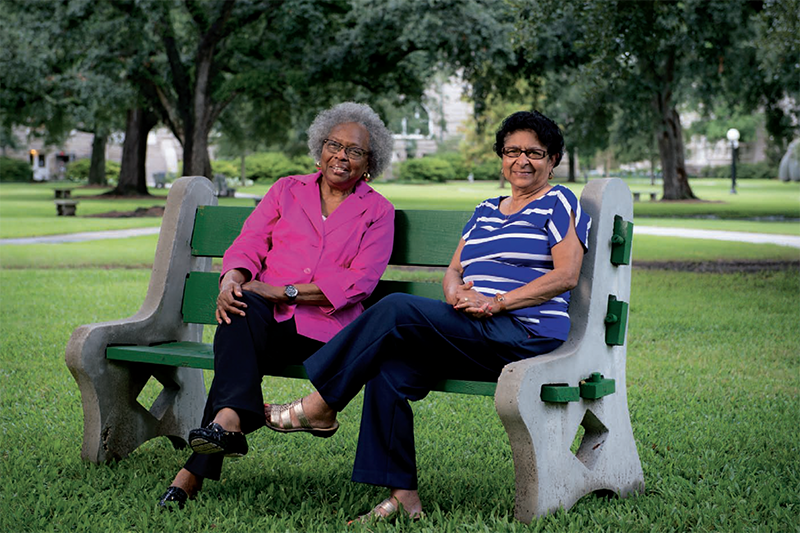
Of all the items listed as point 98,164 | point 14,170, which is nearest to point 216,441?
point 98,164

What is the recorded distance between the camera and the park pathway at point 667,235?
58.3ft

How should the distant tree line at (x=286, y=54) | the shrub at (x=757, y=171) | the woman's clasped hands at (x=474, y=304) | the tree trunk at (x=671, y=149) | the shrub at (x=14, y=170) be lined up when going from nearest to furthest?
the woman's clasped hands at (x=474, y=304) < the distant tree line at (x=286, y=54) < the tree trunk at (x=671, y=149) < the shrub at (x=14, y=170) < the shrub at (x=757, y=171)

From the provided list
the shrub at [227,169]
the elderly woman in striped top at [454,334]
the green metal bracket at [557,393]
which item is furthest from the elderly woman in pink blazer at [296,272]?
the shrub at [227,169]

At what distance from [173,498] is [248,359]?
59 centimetres

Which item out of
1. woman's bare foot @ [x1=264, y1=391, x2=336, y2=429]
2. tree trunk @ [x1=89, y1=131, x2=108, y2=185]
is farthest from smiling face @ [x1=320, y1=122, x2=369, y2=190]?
tree trunk @ [x1=89, y1=131, x2=108, y2=185]

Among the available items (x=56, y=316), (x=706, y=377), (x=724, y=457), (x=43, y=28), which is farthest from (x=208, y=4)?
(x=724, y=457)

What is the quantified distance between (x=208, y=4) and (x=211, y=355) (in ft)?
72.1

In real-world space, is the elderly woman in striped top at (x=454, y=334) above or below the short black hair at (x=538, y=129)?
below

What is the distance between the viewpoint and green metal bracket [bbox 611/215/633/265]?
3975mm

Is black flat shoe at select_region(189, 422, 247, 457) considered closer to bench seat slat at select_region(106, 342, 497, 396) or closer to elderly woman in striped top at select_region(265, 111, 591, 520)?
elderly woman in striped top at select_region(265, 111, 591, 520)

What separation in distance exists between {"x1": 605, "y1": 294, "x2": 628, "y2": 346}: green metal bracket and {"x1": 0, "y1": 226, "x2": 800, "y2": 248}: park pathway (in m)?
13.8

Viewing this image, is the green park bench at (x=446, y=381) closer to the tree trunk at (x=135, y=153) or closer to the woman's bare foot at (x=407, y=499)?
the woman's bare foot at (x=407, y=499)

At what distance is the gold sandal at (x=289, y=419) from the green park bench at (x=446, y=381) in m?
0.25

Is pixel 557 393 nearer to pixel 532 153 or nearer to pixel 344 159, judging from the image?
pixel 532 153
